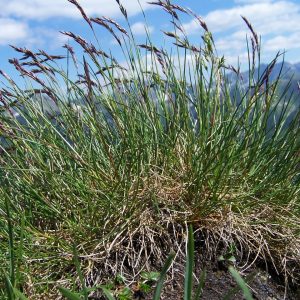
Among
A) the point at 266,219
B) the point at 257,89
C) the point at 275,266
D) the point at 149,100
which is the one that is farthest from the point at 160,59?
the point at 275,266

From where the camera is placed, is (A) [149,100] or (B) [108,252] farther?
(A) [149,100]

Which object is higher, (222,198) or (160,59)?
(160,59)

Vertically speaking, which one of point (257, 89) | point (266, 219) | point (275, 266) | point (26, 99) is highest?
point (257, 89)

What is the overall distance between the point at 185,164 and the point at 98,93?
0.75 metres

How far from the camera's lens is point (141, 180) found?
2.79 m

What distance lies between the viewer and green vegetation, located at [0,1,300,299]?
2578 mm

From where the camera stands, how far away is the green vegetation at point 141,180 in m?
2.58

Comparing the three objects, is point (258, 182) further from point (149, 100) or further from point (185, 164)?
point (149, 100)

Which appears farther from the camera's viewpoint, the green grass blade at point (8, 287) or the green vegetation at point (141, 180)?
the green vegetation at point (141, 180)

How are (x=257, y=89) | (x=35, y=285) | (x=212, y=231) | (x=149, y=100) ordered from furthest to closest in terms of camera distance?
(x=149, y=100)
(x=257, y=89)
(x=212, y=231)
(x=35, y=285)

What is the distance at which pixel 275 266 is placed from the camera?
8.91ft

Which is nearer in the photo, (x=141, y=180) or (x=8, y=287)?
(x=8, y=287)

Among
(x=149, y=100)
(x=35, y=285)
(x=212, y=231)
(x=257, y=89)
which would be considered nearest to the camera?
(x=35, y=285)

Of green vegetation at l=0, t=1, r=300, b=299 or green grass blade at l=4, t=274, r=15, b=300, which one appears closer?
green grass blade at l=4, t=274, r=15, b=300
